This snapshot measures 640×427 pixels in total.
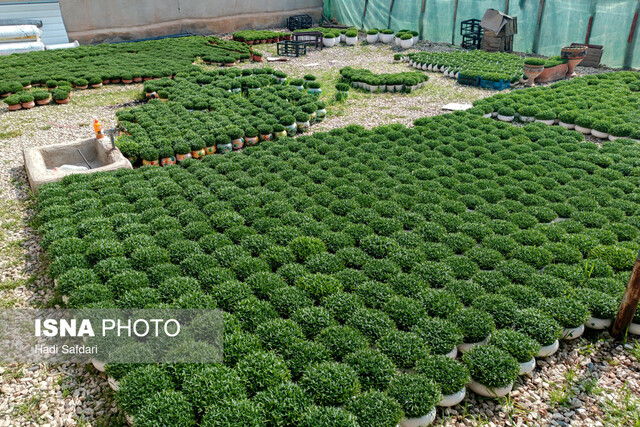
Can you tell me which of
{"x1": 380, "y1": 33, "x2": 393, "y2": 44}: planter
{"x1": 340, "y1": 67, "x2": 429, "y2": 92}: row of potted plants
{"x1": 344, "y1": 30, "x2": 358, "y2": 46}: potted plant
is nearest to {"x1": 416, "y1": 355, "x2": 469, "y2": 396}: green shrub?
{"x1": 340, "y1": 67, "x2": 429, "y2": 92}: row of potted plants

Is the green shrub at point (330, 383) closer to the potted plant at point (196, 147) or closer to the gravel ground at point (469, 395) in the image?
the gravel ground at point (469, 395)

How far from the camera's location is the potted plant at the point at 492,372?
6207 millimetres

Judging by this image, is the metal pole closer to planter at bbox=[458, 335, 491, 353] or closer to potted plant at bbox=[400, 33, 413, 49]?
planter at bbox=[458, 335, 491, 353]

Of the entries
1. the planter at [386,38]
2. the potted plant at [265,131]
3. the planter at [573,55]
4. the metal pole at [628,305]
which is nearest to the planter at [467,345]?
the metal pole at [628,305]

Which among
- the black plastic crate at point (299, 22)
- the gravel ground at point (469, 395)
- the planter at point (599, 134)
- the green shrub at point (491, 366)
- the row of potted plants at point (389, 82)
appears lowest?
the gravel ground at point (469, 395)

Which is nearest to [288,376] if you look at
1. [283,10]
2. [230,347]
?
[230,347]

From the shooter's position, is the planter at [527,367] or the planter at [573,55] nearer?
the planter at [527,367]

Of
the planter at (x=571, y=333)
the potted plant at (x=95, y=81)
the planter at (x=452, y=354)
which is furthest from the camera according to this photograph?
the potted plant at (x=95, y=81)

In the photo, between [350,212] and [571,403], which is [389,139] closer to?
[350,212]

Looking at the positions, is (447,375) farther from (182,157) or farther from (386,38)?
(386,38)

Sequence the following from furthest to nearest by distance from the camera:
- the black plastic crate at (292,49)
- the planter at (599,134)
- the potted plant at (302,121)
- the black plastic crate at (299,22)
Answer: the black plastic crate at (299,22), the black plastic crate at (292,49), the potted plant at (302,121), the planter at (599,134)

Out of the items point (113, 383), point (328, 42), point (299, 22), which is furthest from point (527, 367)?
point (299, 22)

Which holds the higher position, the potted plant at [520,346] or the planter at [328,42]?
the planter at [328,42]

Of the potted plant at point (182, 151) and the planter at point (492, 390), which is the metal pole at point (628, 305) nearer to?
the planter at point (492, 390)
